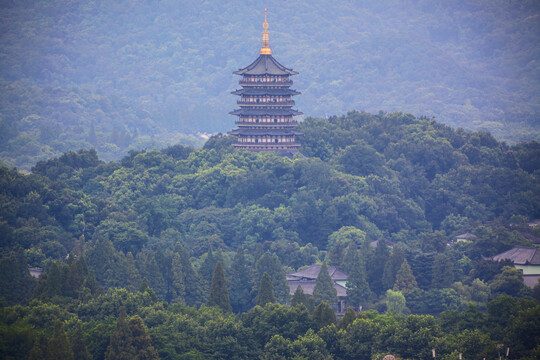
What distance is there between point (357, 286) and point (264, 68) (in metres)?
27.3

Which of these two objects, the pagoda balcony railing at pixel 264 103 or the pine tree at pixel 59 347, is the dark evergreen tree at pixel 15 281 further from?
the pagoda balcony railing at pixel 264 103

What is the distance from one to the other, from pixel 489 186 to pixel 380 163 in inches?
339

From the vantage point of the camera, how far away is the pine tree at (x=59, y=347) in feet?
146

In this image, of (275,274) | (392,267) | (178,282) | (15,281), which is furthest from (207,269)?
(15,281)

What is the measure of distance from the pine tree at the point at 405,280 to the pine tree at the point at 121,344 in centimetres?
2241

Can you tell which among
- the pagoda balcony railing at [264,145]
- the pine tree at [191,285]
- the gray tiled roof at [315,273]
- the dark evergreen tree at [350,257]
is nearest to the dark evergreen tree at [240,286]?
the pine tree at [191,285]

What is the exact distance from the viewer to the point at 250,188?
276ft

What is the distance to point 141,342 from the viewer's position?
4766cm

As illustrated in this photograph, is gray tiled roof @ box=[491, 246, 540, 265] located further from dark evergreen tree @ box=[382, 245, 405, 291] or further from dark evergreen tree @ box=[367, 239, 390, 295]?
dark evergreen tree @ box=[367, 239, 390, 295]

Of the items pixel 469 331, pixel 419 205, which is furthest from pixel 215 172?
pixel 469 331

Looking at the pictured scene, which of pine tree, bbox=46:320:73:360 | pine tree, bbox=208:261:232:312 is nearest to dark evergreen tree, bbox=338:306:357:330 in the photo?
pine tree, bbox=208:261:232:312

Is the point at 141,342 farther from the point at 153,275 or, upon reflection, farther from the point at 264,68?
the point at 264,68

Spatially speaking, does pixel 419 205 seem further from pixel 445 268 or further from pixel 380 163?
pixel 445 268

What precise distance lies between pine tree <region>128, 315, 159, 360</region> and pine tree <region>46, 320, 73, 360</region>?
321 centimetres
